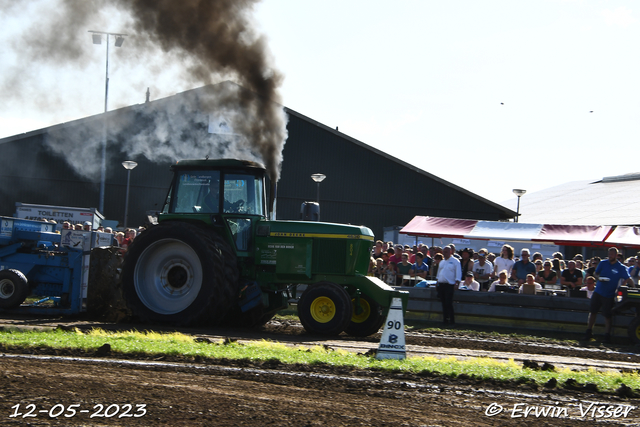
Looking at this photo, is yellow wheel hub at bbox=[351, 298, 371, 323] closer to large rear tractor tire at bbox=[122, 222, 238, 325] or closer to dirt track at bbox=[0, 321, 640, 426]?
large rear tractor tire at bbox=[122, 222, 238, 325]

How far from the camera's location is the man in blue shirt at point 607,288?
12742 millimetres

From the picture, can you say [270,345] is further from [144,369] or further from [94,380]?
[94,380]

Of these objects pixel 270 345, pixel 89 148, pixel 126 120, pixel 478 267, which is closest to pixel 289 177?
pixel 89 148

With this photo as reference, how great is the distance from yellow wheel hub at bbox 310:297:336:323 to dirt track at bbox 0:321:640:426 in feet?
11.2

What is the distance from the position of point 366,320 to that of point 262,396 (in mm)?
5517

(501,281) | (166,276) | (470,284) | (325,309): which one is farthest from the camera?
(470,284)

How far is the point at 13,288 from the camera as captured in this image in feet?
37.8

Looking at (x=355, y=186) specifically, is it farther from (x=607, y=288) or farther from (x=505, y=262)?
(x=607, y=288)

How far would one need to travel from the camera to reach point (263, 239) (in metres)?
10.9

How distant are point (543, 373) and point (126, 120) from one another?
46.6ft

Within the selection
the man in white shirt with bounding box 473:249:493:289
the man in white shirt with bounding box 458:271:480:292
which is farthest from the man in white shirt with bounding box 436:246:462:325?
the man in white shirt with bounding box 473:249:493:289

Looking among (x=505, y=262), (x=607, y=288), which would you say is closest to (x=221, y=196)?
(x=607, y=288)

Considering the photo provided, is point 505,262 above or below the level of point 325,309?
above

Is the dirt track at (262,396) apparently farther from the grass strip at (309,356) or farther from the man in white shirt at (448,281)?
the man in white shirt at (448,281)
